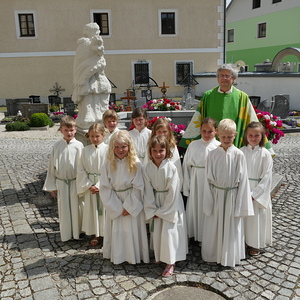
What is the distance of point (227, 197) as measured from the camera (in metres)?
3.78

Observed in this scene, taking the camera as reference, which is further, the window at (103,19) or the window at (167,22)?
the window at (167,22)

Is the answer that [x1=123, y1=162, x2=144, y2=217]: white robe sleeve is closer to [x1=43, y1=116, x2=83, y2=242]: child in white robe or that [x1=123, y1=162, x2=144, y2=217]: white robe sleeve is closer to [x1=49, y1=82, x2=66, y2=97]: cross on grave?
[x1=43, y1=116, x2=83, y2=242]: child in white robe

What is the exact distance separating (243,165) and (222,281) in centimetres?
125

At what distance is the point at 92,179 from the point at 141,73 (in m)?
21.6

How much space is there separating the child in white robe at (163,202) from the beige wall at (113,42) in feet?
71.0

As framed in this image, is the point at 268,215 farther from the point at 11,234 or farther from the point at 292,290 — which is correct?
the point at 11,234

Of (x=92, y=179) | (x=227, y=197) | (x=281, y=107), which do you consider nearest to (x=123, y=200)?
(x=92, y=179)

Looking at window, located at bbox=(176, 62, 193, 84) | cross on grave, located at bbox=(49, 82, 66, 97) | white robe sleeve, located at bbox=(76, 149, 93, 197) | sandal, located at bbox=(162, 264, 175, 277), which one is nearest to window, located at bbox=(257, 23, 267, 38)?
window, located at bbox=(176, 62, 193, 84)

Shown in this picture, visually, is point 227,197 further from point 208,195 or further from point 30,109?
point 30,109

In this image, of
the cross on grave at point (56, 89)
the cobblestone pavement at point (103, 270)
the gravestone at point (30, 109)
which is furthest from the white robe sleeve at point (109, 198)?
the cross on grave at point (56, 89)

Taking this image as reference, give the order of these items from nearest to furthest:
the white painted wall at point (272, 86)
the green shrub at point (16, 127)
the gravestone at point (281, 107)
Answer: the gravestone at point (281, 107) → the green shrub at point (16, 127) → the white painted wall at point (272, 86)

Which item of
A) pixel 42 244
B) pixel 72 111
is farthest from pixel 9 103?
pixel 42 244

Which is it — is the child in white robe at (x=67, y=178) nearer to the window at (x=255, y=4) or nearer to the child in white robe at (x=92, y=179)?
the child in white robe at (x=92, y=179)

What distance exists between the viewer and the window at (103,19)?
77.4 ft
